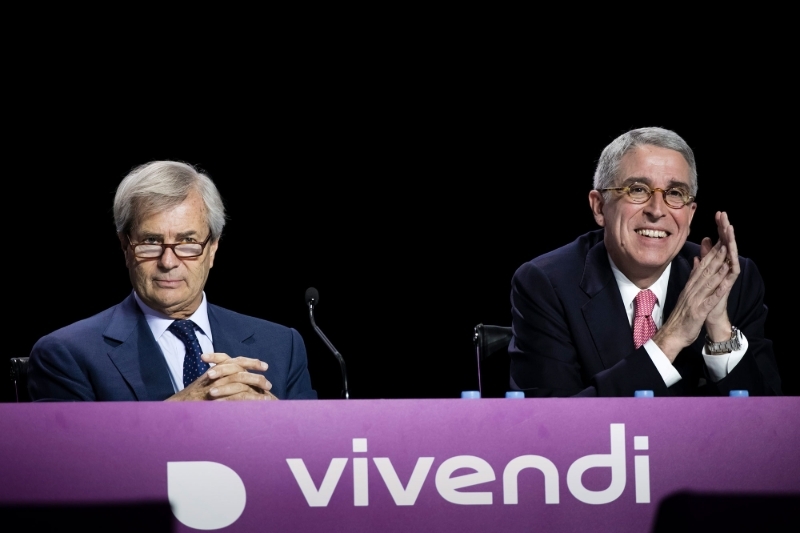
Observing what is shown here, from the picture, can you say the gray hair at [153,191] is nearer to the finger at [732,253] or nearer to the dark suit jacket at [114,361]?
the dark suit jacket at [114,361]

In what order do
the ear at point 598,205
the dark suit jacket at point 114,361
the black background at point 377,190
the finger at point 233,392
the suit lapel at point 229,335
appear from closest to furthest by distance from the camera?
the finger at point 233,392 → the dark suit jacket at point 114,361 → the suit lapel at point 229,335 → the ear at point 598,205 → the black background at point 377,190

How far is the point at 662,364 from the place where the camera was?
7.95ft

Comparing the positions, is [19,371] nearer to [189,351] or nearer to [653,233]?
[189,351]

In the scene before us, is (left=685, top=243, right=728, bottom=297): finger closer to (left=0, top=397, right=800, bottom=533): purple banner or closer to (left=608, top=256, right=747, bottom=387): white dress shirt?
(left=608, top=256, right=747, bottom=387): white dress shirt

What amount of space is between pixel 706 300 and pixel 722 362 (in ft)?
0.54

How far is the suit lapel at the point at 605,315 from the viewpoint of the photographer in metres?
2.66

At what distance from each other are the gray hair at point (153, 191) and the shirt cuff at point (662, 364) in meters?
1.20

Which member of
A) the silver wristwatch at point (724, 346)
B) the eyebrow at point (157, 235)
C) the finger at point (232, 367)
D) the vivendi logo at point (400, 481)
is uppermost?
the eyebrow at point (157, 235)

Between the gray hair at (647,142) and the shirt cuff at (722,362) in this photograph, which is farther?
the gray hair at (647,142)

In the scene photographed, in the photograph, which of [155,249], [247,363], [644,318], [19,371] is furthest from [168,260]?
[644,318]

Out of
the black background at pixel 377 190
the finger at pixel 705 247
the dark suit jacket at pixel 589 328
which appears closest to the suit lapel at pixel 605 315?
the dark suit jacket at pixel 589 328

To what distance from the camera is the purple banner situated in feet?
5.45

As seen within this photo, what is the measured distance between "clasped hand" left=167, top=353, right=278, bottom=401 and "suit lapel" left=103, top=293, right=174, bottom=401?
0.26 metres

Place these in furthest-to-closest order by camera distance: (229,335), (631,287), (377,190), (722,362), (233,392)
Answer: (377,190), (631,287), (229,335), (722,362), (233,392)
